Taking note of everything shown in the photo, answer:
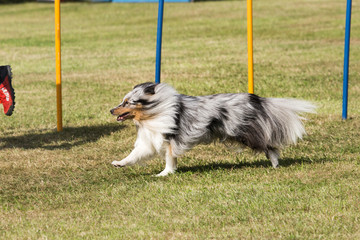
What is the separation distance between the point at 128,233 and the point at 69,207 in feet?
3.61

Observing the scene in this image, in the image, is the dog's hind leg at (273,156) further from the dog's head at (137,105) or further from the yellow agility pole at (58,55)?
the yellow agility pole at (58,55)

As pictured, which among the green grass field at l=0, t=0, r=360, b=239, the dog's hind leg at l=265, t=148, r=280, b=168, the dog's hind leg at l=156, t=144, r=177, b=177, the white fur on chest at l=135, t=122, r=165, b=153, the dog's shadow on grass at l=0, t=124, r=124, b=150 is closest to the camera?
the green grass field at l=0, t=0, r=360, b=239

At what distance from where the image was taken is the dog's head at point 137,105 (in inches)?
270

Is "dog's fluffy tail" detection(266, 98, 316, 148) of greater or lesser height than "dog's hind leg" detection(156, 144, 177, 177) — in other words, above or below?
above

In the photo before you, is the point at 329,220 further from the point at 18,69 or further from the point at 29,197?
the point at 18,69

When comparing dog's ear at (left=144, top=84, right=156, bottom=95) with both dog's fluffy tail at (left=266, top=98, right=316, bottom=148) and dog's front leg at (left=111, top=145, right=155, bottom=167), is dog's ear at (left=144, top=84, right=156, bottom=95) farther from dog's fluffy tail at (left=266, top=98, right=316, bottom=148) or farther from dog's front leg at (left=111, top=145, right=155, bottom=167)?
dog's fluffy tail at (left=266, top=98, right=316, bottom=148)

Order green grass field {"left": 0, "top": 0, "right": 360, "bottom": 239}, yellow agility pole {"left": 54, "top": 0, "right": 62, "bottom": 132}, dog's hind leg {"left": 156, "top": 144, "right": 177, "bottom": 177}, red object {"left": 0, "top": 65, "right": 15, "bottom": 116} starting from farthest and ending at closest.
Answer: yellow agility pole {"left": 54, "top": 0, "right": 62, "bottom": 132}
red object {"left": 0, "top": 65, "right": 15, "bottom": 116}
dog's hind leg {"left": 156, "top": 144, "right": 177, "bottom": 177}
green grass field {"left": 0, "top": 0, "right": 360, "bottom": 239}

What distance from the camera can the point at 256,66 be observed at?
55.4 feet

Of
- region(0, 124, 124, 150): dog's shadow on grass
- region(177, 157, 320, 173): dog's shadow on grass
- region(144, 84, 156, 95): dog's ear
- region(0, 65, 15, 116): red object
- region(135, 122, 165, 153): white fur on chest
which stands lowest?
region(0, 124, 124, 150): dog's shadow on grass

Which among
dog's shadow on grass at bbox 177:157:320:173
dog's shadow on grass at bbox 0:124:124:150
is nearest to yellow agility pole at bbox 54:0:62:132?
dog's shadow on grass at bbox 0:124:124:150

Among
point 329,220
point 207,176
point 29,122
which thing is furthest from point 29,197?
point 29,122

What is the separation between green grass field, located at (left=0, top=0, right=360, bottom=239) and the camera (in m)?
5.40

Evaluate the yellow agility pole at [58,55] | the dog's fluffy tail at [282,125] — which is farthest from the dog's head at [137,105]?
the yellow agility pole at [58,55]

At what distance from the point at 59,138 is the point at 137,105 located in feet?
10.2
